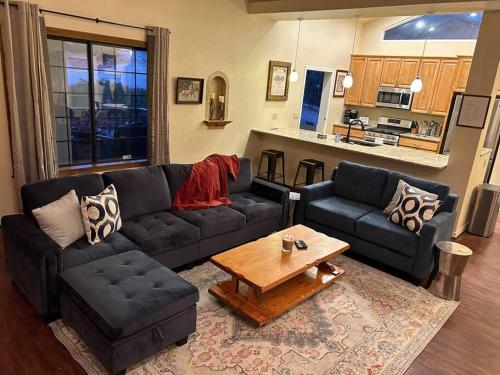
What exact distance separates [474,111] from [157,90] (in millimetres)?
3914

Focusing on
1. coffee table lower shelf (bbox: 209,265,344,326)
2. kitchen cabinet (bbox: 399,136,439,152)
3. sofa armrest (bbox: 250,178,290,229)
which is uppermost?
kitchen cabinet (bbox: 399,136,439,152)

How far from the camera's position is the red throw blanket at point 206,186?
154 inches

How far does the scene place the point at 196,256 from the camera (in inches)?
138

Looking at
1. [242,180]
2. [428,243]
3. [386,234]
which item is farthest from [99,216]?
[428,243]

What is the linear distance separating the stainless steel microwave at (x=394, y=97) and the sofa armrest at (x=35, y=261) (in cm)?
698

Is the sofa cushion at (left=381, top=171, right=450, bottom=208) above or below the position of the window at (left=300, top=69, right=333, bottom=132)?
below

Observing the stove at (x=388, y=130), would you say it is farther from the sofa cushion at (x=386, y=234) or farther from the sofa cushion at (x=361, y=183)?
the sofa cushion at (x=386, y=234)

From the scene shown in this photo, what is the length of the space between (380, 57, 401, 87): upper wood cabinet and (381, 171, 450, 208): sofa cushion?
4.15 metres

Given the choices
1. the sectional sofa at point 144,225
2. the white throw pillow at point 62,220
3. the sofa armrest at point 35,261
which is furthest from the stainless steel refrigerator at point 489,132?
the sofa armrest at point 35,261

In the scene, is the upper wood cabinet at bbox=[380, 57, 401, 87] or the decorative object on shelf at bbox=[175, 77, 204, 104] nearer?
the decorative object on shelf at bbox=[175, 77, 204, 104]

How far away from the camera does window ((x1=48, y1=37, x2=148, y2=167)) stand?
14.1 ft

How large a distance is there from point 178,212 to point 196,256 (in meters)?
0.51

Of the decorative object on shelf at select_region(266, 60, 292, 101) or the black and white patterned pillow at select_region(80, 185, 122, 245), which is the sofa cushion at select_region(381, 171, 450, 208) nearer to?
the black and white patterned pillow at select_region(80, 185, 122, 245)

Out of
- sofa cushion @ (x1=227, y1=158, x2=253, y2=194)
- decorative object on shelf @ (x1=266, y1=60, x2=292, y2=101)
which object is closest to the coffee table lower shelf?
sofa cushion @ (x1=227, y1=158, x2=253, y2=194)
